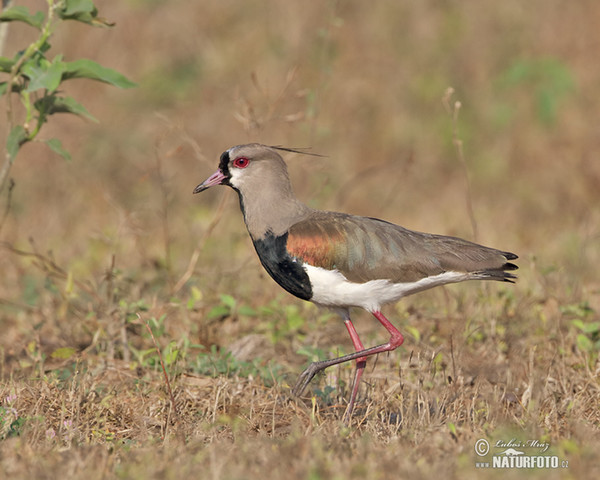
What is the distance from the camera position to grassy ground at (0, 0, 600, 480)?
4055mm

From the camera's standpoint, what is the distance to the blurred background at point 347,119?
28.4 feet

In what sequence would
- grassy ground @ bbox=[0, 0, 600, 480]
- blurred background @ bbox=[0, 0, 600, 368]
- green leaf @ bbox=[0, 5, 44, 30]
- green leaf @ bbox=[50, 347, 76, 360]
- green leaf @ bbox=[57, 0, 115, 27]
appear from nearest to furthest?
grassy ground @ bbox=[0, 0, 600, 480] → green leaf @ bbox=[0, 5, 44, 30] → green leaf @ bbox=[57, 0, 115, 27] → green leaf @ bbox=[50, 347, 76, 360] → blurred background @ bbox=[0, 0, 600, 368]

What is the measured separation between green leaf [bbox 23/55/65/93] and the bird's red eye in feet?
3.56

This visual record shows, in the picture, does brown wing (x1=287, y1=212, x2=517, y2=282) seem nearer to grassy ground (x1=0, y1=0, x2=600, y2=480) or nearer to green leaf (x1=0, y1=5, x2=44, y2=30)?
grassy ground (x1=0, y1=0, x2=600, y2=480)

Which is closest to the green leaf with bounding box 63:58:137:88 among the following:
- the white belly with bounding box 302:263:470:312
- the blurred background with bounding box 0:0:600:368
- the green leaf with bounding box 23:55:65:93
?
the green leaf with bounding box 23:55:65:93

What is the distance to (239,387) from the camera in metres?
4.84

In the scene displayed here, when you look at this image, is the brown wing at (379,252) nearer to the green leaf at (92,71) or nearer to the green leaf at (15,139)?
the green leaf at (92,71)

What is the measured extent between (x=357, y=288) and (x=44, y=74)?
2.14 metres

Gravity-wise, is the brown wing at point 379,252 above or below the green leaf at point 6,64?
below

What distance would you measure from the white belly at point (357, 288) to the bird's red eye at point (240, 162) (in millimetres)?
793

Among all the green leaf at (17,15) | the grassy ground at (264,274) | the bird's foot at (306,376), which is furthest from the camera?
the green leaf at (17,15)

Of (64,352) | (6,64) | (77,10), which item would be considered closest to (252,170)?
(77,10)

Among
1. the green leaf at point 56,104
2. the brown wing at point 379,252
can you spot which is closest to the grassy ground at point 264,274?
the brown wing at point 379,252

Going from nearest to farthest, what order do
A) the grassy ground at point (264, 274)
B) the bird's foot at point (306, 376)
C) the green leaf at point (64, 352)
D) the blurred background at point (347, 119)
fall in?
1. the grassy ground at point (264, 274)
2. the bird's foot at point (306, 376)
3. the green leaf at point (64, 352)
4. the blurred background at point (347, 119)
